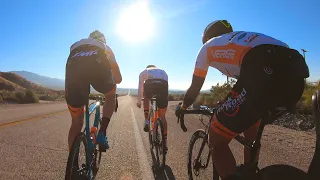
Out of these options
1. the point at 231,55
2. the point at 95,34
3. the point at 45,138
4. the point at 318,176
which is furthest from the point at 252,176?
the point at 45,138

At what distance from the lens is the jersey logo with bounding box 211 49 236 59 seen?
2793 mm

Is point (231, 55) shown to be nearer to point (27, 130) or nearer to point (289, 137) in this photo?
point (289, 137)

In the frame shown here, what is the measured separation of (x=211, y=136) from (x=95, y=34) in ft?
7.78

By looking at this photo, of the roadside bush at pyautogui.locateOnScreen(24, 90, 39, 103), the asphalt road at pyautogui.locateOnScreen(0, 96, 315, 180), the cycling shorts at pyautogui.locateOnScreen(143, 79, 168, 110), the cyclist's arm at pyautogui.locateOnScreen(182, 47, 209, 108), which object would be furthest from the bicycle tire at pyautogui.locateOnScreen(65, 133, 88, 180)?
the roadside bush at pyautogui.locateOnScreen(24, 90, 39, 103)

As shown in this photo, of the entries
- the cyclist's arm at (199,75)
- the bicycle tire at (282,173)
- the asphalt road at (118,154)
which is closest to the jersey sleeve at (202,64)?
the cyclist's arm at (199,75)

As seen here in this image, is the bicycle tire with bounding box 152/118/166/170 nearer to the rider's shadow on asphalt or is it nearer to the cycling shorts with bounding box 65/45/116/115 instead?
the rider's shadow on asphalt

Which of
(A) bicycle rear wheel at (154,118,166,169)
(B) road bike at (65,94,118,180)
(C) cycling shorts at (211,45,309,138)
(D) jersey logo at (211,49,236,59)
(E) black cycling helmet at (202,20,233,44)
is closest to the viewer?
(C) cycling shorts at (211,45,309,138)

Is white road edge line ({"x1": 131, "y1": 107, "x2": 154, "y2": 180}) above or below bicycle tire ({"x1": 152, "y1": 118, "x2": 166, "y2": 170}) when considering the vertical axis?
below

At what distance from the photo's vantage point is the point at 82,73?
3.64 meters

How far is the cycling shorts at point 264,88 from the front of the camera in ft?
7.98

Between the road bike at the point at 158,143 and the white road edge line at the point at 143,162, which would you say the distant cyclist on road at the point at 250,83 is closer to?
the white road edge line at the point at 143,162

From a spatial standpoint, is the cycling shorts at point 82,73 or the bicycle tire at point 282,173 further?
the cycling shorts at point 82,73

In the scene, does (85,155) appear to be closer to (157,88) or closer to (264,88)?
(264,88)

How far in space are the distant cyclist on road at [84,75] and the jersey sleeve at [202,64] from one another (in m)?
1.37
